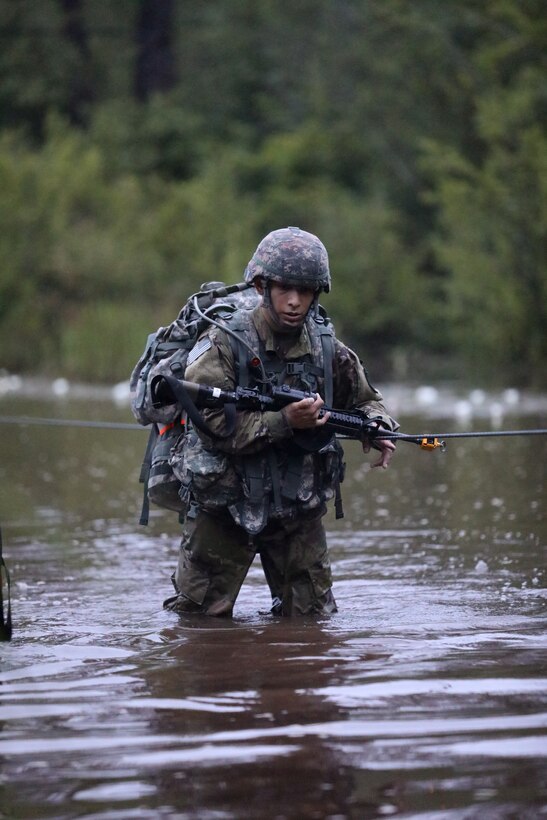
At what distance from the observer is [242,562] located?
253 inches

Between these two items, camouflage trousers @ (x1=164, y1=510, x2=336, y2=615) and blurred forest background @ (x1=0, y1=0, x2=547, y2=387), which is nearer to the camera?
camouflage trousers @ (x1=164, y1=510, x2=336, y2=615)

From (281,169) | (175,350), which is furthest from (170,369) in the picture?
(281,169)

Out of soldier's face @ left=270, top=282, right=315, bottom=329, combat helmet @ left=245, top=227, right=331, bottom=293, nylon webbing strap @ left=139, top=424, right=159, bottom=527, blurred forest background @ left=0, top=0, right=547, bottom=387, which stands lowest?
nylon webbing strap @ left=139, top=424, right=159, bottom=527

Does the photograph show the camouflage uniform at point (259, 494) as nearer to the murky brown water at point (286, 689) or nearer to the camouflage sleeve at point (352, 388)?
the camouflage sleeve at point (352, 388)

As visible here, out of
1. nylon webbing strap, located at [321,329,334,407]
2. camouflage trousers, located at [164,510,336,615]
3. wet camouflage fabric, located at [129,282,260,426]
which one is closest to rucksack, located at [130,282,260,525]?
wet camouflage fabric, located at [129,282,260,426]

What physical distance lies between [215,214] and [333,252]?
127 inches

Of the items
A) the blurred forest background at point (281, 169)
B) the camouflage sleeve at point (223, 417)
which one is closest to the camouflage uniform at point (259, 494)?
the camouflage sleeve at point (223, 417)

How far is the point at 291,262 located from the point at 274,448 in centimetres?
75

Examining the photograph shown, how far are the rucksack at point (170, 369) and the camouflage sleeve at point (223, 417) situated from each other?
15 centimetres

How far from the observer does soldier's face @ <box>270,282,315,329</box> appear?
6.13 meters

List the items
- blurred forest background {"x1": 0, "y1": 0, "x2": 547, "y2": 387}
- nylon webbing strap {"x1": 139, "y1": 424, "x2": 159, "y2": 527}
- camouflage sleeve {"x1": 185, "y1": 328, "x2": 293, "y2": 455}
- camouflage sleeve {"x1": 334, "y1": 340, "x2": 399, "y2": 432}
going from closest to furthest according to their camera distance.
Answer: camouflage sleeve {"x1": 185, "y1": 328, "x2": 293, "y2": 455}
camouflage sleeve {"x1": 334, "y1": 340, "x2": 399, "y2": 432}
nylon webbing strap {"x1": 139, "y1": 424, "x2": 159, "y2": 527}
blurred forest background {"x1": 0, "y1": 0, "x2": 547, "y2": 387}

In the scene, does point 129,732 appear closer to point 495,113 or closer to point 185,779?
point 185,779

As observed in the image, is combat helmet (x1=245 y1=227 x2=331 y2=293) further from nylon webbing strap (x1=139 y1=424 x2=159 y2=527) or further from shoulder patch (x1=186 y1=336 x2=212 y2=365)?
nylon webbing strap (x1=139 y1=424 x2=159 y2=527)

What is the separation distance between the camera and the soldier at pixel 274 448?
6.12 m
